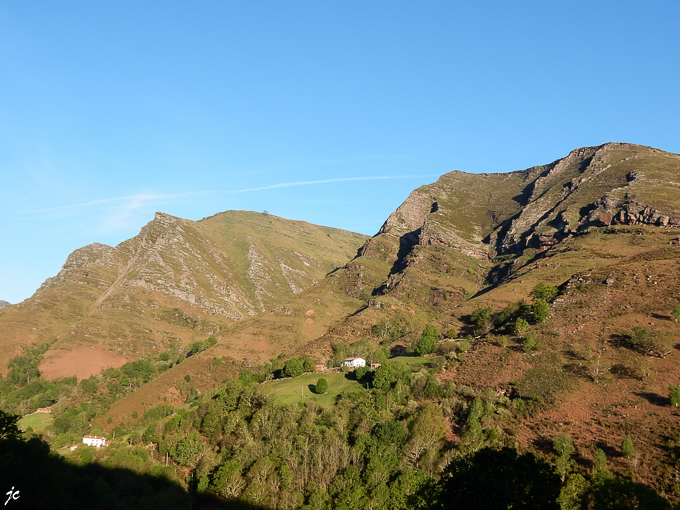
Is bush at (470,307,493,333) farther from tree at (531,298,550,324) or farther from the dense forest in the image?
tree at (531,298,550,324)

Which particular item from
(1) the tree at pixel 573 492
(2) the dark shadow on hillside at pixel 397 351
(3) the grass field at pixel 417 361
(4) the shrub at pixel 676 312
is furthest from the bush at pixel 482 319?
(1) the tree at pixel 573 492

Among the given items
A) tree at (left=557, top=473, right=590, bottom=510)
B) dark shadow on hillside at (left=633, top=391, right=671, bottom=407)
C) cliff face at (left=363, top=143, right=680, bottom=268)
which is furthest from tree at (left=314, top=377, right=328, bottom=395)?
cliff face at (left=363, top=143, right=680, bottom=268)

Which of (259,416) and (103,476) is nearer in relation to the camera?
(103,476)

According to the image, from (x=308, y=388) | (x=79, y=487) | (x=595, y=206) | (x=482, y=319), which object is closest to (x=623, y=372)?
(x=482, y=319)

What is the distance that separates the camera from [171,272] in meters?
198

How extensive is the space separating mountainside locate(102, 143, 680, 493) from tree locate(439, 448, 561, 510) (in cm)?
2300

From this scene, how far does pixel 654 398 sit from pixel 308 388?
5492cm

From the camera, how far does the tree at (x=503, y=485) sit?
27.5 meters

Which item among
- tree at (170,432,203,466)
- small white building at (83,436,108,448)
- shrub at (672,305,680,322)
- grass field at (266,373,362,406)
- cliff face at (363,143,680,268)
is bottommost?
small white building at (83,436,108,448)

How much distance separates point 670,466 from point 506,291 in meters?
75.0

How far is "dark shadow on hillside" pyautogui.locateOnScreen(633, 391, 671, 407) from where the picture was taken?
2116 inches

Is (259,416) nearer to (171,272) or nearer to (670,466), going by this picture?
(670,466)

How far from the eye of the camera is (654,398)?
55.1 meters

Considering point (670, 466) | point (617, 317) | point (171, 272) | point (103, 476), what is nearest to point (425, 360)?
point (617, 317)
